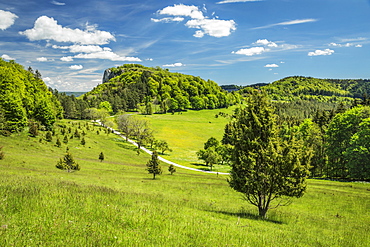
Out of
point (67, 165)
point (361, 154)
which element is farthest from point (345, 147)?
point (67, 165)

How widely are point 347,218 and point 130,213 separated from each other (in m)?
22.7

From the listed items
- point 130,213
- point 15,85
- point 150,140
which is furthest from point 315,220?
point 15,85

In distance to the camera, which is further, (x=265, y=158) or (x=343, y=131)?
(x=343, y=131)

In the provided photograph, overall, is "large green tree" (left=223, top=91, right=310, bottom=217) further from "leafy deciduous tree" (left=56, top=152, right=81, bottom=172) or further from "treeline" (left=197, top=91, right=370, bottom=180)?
"leafy deciduous tree" (left=56, top=152, right=81, bottom=172)

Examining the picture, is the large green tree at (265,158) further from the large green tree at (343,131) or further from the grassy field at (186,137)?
the grassy field at (186,137)

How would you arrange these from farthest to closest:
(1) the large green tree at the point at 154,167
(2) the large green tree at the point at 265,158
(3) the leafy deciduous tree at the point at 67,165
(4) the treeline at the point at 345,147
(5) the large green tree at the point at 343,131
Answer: (5) the large green tree at the point at 343,131 < (4) the treeline at the point at 345,147 < (1) the large green tree at the point at 154,167 < (3) the leafy deciduous tree at the point at 67,165 < (2) the large green tree at the point at 265,158

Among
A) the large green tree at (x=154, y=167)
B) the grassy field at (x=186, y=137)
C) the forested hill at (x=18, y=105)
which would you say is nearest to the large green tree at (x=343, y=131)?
the grassy field at (x=186, y=137)

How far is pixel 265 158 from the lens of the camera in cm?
1617

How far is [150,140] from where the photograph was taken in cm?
8994

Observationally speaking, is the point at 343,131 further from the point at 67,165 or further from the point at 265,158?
the point at 67,165

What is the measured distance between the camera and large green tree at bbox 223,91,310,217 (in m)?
16.3

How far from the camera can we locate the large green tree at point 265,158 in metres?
16.3

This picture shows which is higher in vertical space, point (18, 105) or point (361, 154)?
point (18, 105)

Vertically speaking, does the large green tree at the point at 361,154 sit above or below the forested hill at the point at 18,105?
below
